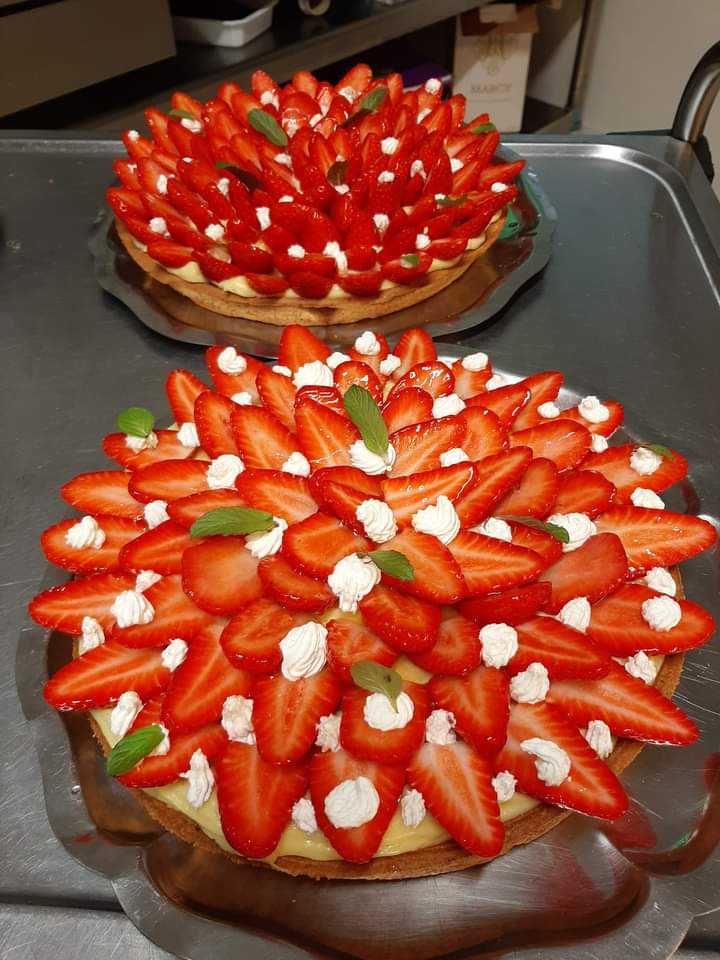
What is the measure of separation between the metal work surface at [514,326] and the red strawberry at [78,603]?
→ 248mm

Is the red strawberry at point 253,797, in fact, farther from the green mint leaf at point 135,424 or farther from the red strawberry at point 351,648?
the green mint leaf at point 135,424

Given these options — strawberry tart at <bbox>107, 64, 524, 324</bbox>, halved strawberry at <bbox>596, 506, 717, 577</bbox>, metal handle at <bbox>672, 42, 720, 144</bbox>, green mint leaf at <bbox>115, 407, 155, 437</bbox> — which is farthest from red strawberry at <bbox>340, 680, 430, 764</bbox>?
metal handle at <bbox>672, 42, 720, 144</bbox>

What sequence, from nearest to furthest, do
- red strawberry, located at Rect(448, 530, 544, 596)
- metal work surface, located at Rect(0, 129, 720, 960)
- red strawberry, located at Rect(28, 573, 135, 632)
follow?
red strawberry, located at Rect(448, 530, 544, 596), red strawberry, located at Rect(28, 573, 135, 632), metal work surface, located at Rect(0, 129, 720, 960)

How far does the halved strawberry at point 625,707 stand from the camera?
109 centimetres

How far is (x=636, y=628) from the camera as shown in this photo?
116cm

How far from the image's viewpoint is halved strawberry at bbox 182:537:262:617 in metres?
1.08

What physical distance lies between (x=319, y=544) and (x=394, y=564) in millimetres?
121

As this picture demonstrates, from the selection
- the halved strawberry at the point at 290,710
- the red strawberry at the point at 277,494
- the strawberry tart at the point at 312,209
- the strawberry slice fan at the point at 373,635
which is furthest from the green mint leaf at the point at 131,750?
the strawberry tart at the point at 312,209

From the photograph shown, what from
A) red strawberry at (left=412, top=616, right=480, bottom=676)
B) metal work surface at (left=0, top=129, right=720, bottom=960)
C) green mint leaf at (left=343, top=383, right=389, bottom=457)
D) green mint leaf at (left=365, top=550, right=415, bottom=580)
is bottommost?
metal work surface at (left=0, top=129, right=720, bottom=960)

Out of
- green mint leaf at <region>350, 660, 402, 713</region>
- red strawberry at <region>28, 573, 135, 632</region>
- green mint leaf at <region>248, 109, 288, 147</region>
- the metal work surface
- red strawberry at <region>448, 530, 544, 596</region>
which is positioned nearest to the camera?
green mint leaf at <region>350, 660, 402, 713</region>

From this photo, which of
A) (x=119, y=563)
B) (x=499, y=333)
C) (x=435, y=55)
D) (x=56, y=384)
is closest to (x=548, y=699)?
(x=119, y=563)

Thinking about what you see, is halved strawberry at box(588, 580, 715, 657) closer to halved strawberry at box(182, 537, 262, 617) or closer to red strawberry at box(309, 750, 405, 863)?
red strawberry at box(309, 750, 405, 863)

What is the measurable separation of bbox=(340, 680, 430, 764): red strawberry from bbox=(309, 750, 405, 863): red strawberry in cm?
2

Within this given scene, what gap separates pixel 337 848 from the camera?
0.99 metres
